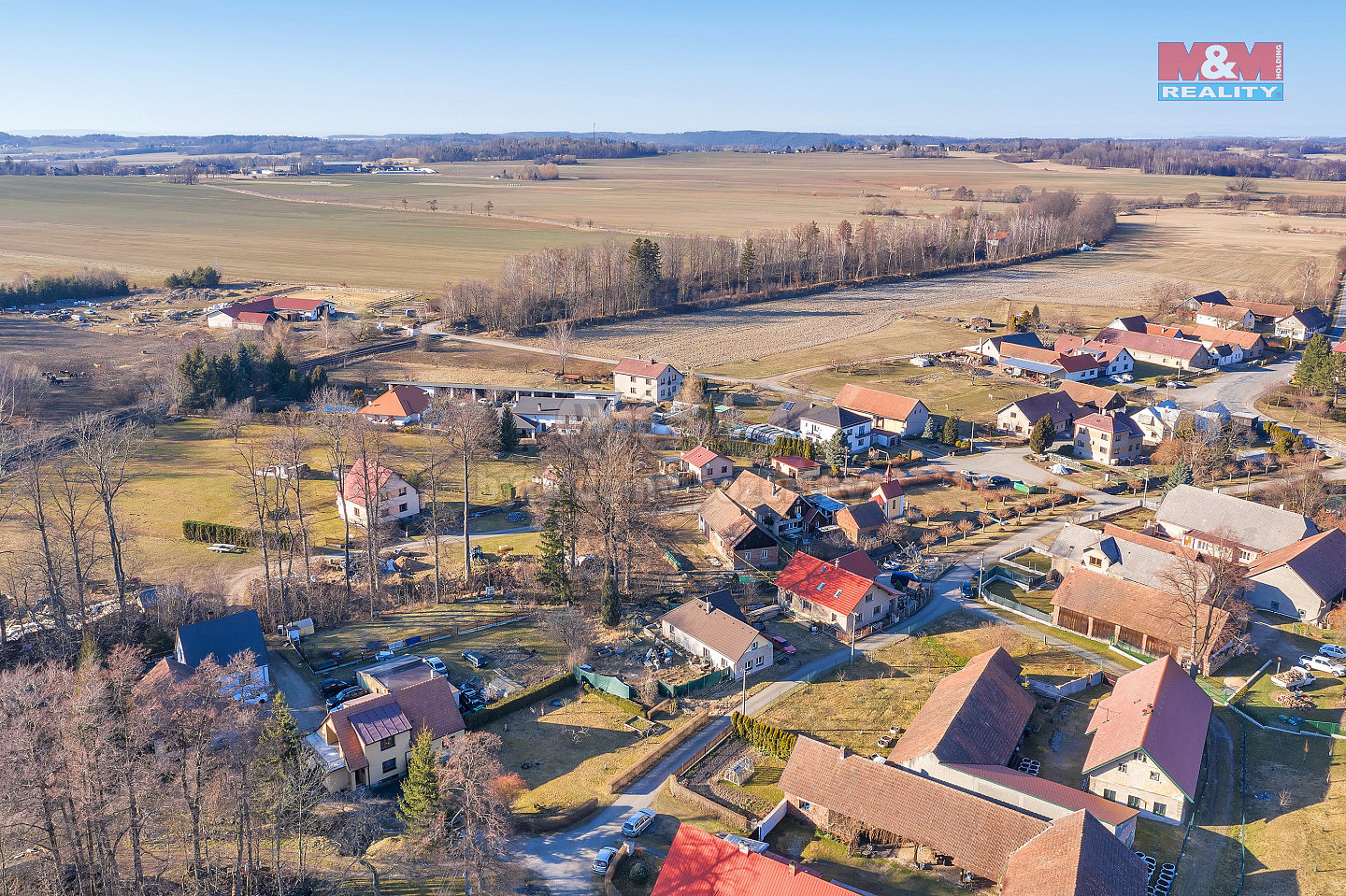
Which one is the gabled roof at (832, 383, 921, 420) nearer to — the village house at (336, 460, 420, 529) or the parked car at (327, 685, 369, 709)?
the village house at (336, 460, 420, 529)

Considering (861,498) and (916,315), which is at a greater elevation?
(916,315)

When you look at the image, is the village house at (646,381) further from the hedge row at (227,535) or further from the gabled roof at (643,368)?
the hedge row at (227,535)

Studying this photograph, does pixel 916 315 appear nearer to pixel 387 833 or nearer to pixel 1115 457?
pixel 1115 457

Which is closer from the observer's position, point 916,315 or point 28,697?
point 28,697

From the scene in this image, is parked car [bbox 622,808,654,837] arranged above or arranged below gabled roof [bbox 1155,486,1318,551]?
below

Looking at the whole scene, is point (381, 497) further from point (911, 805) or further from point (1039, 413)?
point (1039, 413)

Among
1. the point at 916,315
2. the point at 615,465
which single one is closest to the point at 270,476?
the point at 615,465

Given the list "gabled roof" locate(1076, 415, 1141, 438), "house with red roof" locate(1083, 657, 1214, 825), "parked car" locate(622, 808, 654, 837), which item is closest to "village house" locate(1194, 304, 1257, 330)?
"gabled roof" locate(1076, 415, 1141, 438)

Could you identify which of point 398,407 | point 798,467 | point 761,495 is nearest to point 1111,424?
point 798,467
